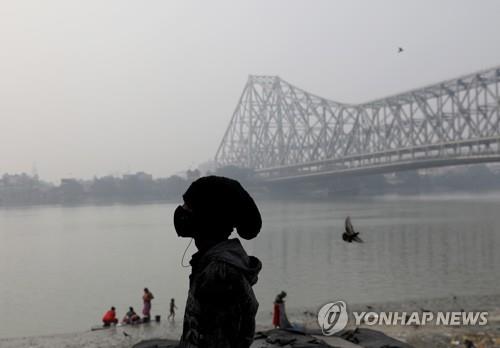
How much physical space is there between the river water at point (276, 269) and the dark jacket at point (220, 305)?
35.6 ft

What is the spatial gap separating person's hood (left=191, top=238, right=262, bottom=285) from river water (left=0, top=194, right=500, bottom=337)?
1084 centimetres

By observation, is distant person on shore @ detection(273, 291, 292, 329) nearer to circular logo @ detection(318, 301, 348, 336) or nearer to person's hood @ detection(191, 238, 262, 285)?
circular logo @ detection(318, 301, 348, 336)

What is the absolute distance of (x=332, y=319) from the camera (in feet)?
29.1

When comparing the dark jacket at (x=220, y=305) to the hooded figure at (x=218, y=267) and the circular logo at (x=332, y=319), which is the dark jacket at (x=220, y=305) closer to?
the hooded figure at (x=218, y=267)

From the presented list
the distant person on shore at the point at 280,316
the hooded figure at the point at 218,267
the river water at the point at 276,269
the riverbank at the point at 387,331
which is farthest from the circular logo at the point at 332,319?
the hooded figure at the point at 218,267

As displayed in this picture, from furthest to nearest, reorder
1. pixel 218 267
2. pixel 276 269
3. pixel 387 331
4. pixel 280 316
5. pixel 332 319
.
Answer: pixel 276 269 < pixel 332 319 < pixel 387 331 < pixel 280 316 < pixel 218 267

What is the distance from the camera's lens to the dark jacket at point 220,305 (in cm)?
136

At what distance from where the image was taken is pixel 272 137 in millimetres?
84312

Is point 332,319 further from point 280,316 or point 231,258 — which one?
point 231,258

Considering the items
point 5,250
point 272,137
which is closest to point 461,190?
point 272,137

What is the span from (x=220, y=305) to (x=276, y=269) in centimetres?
1684

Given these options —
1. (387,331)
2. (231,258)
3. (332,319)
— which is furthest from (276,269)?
(231,258)

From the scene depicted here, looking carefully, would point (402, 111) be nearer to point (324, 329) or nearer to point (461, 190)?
point (461, 190)

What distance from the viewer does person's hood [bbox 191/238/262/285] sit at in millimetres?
1393
